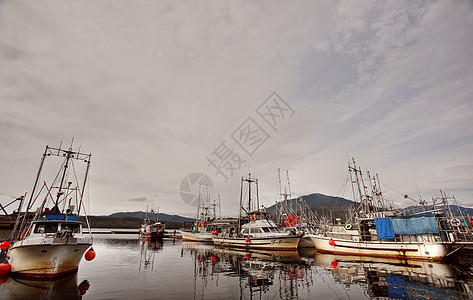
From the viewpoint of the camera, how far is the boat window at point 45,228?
15.3 metres

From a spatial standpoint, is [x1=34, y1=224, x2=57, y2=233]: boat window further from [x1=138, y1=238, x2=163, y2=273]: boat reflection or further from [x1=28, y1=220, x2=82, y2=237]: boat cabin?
[x1=138, y1=238, x2=163, y2=273]: boat reflection

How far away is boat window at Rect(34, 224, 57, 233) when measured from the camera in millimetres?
15265

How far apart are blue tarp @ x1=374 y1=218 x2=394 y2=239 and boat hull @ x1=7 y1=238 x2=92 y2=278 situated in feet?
97.9

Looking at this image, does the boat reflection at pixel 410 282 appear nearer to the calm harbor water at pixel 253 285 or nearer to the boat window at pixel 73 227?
the calm harbor water at pixel 253 285

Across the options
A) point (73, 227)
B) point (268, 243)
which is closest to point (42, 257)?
point (73, 227)

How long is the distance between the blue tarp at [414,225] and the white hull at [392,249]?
4.26ft

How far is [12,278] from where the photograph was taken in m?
13.2

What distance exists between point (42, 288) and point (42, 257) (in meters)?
2.29

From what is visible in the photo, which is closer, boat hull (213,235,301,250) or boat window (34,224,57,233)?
boat window (34,224,57,233)

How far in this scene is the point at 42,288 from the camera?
1134cm

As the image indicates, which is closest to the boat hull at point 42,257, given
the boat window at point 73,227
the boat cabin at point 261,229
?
the boat window at point 73,227

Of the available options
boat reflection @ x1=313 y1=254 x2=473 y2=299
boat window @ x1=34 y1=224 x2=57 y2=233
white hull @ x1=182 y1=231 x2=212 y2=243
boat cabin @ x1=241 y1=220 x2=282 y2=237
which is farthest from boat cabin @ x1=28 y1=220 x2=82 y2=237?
white hull @ x1=182 y1=231 x2=212 y2=243

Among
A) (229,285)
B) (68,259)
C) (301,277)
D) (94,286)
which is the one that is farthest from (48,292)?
(301,277)

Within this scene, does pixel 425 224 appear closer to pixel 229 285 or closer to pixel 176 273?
A: pixel 229 285
